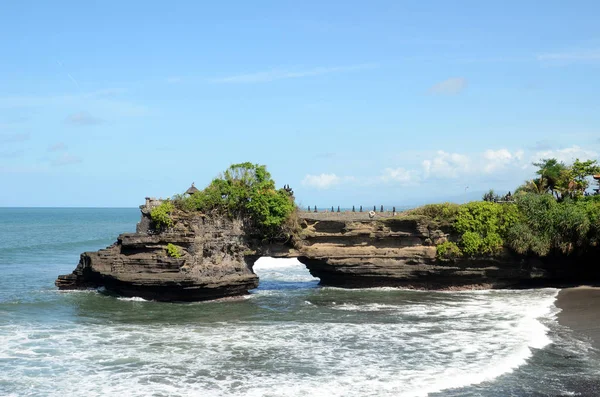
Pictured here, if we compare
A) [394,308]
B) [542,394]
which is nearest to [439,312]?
[394,308]

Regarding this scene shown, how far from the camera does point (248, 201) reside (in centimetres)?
3125

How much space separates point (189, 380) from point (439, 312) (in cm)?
1254

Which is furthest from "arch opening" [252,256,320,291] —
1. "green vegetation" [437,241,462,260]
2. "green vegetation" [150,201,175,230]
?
"green vegetation" [437,241,462,260]

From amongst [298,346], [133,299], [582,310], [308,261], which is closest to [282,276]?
[308,261]

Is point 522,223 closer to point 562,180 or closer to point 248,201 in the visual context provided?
point 562,180

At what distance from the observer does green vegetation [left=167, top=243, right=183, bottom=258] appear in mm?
29125

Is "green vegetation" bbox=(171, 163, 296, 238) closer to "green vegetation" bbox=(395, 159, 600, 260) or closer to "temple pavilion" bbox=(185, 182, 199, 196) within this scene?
"temple pavilion" bbox=(185, 182, 199, 196)

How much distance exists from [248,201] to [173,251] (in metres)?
4.70

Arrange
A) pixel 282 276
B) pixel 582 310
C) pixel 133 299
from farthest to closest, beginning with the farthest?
pixel 282 276
pixel 133 299
pixel 582 310

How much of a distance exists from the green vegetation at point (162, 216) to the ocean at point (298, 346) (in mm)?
3852

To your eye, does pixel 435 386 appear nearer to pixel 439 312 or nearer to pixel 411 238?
pixel 439 312

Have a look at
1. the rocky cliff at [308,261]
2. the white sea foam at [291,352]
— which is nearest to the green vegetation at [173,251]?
the rocky cliff at [308,261]

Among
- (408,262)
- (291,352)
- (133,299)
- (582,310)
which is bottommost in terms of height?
(291,352)

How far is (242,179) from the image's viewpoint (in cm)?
3167
